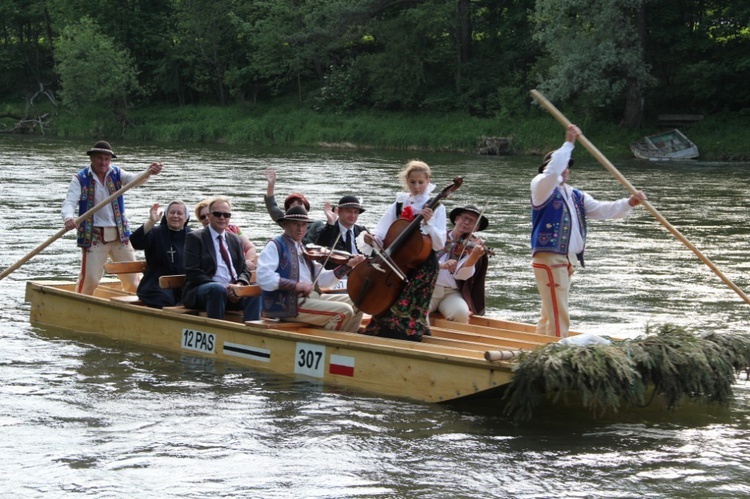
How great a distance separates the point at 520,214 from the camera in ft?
69.4

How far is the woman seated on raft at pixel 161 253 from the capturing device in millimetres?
10289

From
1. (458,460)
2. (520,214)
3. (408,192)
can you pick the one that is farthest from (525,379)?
(520,214)

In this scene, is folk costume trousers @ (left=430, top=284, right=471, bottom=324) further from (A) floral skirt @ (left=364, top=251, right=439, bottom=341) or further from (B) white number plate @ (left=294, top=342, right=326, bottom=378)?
(B) white number plate @ (left=294, top=342, right=326, bottom=378)

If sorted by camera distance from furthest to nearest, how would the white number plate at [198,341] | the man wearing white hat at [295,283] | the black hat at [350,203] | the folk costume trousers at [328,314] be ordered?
1. the black hat at [350,203]
2. the white number plate at [198,341]
3. the folk costume trousers at [328,314]
4. the man wearing white hat at [295,283]

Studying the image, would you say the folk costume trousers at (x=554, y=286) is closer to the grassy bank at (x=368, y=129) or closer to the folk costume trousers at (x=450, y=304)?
the folk costume trousers at (x=450, y=304)

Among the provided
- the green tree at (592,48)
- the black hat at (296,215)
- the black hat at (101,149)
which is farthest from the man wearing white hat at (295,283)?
the green tree at (592,48)

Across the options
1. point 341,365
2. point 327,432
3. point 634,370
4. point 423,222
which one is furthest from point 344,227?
point 634,370

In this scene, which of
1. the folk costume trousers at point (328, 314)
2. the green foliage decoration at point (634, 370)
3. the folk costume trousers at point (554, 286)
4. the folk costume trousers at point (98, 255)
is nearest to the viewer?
the green foliage decoration at point (634, 370)

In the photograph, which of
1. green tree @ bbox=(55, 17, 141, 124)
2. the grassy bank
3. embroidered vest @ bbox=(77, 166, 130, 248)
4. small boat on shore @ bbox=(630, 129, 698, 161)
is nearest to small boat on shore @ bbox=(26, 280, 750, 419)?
embroidered vest @ bbox=(77, 166, 130, 248)

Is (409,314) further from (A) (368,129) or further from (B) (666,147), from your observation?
(A) (368,129)

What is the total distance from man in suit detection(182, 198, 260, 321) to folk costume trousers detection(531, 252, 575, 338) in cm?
243

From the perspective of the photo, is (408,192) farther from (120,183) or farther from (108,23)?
(108,23)

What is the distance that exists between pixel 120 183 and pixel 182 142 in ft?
111

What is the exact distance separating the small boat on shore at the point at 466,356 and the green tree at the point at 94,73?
39.3 m
